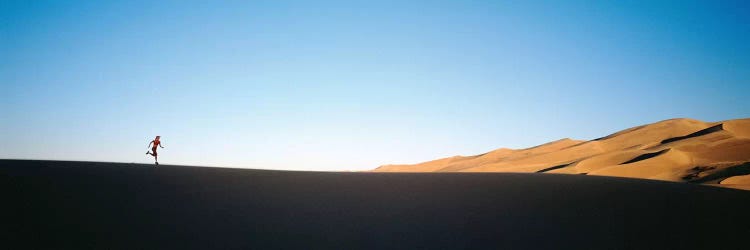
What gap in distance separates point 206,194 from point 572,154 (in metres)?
23.3

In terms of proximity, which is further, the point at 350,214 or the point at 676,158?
the point at 676,158

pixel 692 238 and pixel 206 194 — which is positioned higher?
pixel 206 194

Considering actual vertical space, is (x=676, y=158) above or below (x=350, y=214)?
above

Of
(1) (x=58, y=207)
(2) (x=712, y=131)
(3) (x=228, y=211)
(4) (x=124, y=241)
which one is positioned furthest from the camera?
(2) (x=712, y=131)

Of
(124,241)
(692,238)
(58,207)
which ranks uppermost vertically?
(58,207)

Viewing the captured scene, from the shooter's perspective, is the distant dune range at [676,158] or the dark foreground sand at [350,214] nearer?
the dark foreground sand at [350,214]

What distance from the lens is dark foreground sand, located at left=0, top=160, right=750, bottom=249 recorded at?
2.90 meters

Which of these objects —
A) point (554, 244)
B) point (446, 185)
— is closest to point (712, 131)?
point (446, 185)

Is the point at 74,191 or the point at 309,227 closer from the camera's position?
the point at 309,227

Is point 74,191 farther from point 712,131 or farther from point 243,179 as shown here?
point 712,131

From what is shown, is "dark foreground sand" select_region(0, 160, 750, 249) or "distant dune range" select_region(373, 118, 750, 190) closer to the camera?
"dark foreground sand" select_region(0, 160, 750, 249)

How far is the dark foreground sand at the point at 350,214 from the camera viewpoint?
2902mm

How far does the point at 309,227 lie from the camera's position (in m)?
3.27

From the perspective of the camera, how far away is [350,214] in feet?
12.1
